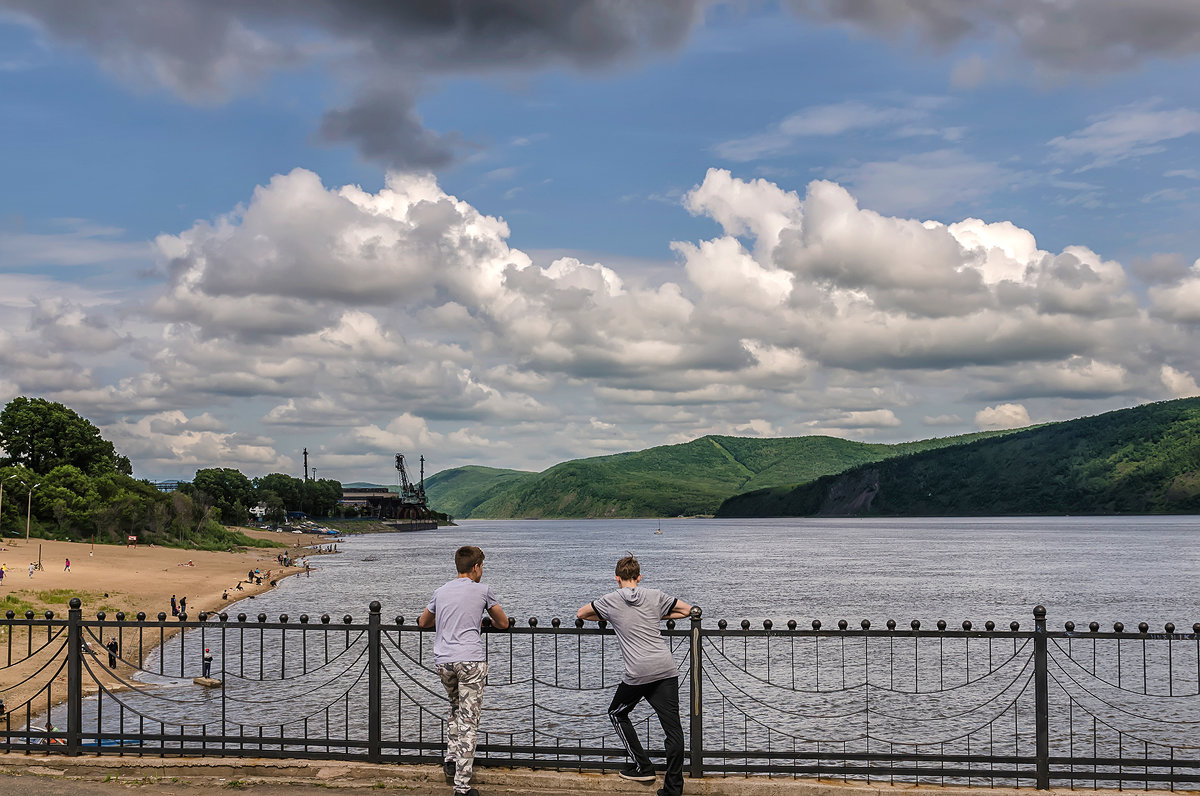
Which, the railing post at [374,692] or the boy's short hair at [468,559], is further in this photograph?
the railing post at [374,692]

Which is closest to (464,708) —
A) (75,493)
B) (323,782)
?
(323,782)

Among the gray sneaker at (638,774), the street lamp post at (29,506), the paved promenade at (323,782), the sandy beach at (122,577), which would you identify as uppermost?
the gray sneaker at (638,774)

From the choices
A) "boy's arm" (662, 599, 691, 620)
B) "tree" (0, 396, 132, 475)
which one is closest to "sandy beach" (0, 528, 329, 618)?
"tree" (0, 396, 132, 475)

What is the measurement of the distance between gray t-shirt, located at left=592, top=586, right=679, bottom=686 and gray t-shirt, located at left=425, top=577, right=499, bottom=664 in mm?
1196

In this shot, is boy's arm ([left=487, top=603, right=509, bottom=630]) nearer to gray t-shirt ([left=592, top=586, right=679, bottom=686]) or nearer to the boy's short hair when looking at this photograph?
the boy's short hair

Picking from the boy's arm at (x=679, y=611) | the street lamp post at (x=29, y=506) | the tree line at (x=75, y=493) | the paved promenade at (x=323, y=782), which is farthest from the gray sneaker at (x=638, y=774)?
the tree line at (x=75, y=493)

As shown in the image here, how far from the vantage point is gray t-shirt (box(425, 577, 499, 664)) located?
9781 mm

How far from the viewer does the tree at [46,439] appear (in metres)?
117

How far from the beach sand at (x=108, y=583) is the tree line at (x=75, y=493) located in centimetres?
498

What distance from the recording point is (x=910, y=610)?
6291cm

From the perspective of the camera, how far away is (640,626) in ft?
31.6

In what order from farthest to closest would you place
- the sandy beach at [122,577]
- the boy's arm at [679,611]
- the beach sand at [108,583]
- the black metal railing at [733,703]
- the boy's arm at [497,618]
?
the sandy beach at [122,577]
the beach sand at [108,583]
the black metal railing at [733,703]
the boy's arm at [497,618]
the boy's arm at [679,611]

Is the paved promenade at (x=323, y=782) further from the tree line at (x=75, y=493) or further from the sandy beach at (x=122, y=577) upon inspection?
the tree line at (x=75, y=493)

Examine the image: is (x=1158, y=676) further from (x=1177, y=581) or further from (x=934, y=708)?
(x=1177, y=581)
